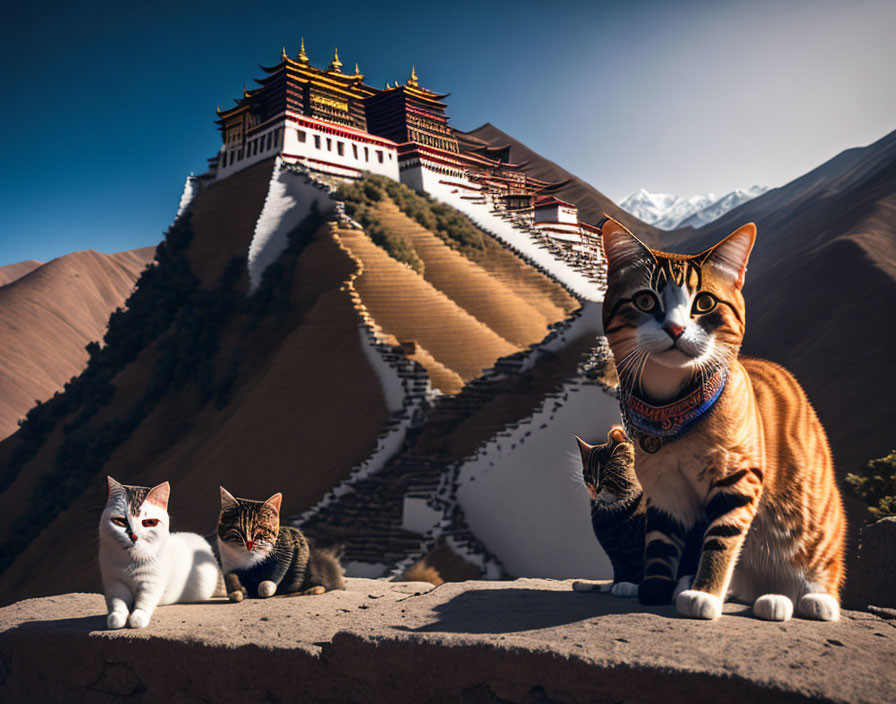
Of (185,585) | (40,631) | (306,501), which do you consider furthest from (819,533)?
(306,501)

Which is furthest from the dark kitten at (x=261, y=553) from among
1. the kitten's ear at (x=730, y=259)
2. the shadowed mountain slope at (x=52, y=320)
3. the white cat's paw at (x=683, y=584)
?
the shadowed mountain slope at (x=52, y=320)

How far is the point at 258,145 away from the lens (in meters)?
33.3

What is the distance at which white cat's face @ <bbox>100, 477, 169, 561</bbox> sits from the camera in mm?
4051

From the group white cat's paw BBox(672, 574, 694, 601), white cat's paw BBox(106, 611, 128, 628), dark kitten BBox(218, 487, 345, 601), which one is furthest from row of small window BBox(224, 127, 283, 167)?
white cat's paw BBox(672, 574, 694, 601)

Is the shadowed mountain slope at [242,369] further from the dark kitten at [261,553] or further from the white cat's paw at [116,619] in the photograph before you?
the white cat's paw at [116,619]

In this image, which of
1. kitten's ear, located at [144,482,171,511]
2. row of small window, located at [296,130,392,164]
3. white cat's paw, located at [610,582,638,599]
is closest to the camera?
white cat's paw, located at [610,582,638,599]

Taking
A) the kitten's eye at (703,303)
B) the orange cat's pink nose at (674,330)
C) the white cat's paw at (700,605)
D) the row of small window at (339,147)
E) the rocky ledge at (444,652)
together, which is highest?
the row of small window at (339,147)

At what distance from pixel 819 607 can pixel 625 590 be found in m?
1.03

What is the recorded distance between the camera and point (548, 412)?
38.1 ft

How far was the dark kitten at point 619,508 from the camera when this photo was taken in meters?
3.65

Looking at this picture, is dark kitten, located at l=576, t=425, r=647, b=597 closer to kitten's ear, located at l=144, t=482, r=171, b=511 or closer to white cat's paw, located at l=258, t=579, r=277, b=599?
white cat's paw, located at l=258, t=579, r=277, b=599

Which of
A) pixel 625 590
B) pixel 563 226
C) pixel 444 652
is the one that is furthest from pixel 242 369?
pixel 444 652

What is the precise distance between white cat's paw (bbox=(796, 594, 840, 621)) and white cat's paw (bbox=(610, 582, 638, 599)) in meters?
0.91

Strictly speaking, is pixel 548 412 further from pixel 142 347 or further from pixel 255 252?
pixel 142 347
